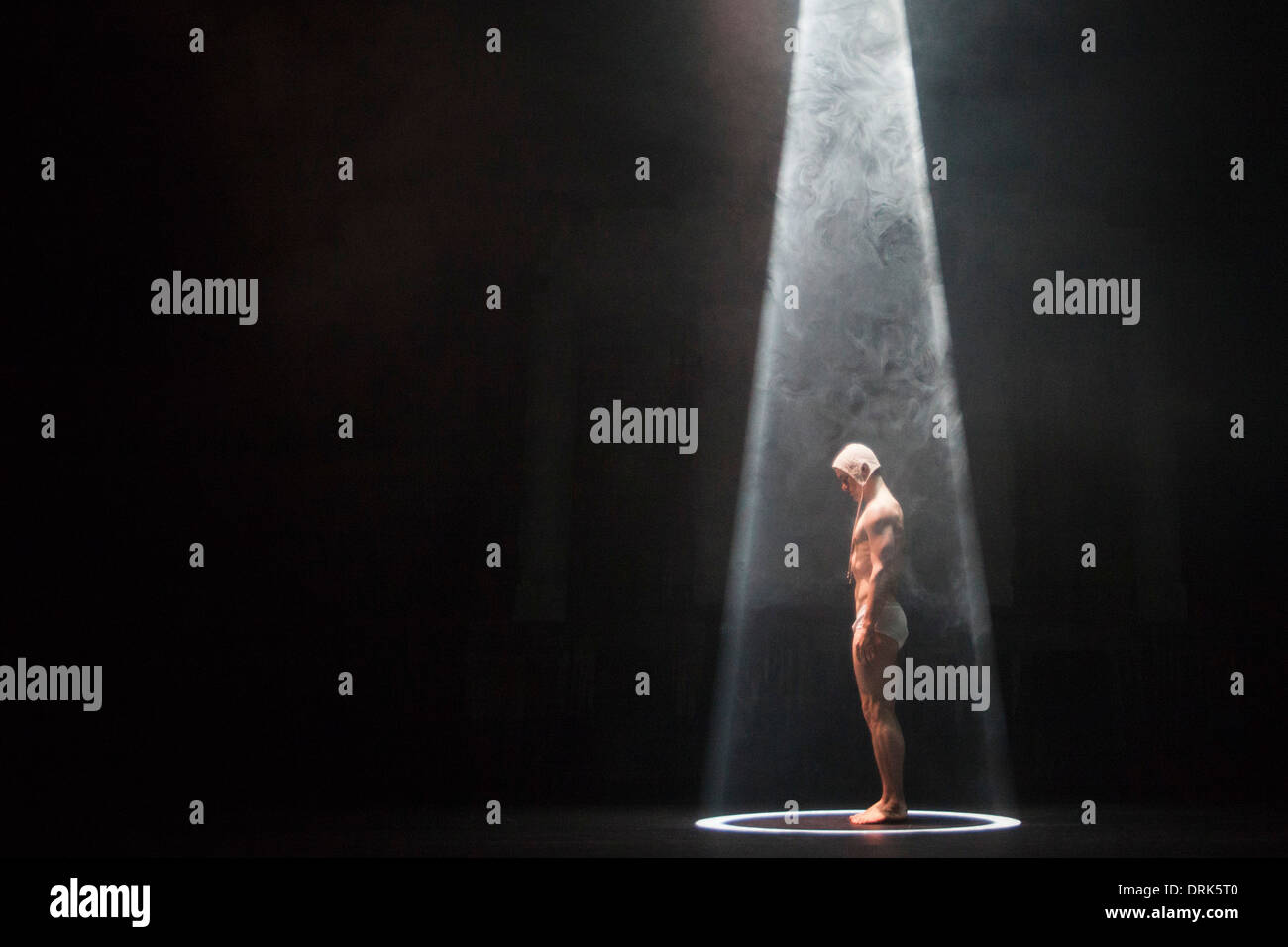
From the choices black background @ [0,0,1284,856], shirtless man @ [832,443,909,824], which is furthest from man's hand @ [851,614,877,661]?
black background @ [0,0,1284,856]

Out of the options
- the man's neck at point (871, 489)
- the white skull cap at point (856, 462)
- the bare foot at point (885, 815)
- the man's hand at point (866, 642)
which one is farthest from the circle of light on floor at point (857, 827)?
the white skull cap at point (856, 462)

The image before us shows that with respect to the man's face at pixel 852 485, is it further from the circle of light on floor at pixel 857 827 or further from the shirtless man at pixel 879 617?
the circle of light on floor at pixel 857 827

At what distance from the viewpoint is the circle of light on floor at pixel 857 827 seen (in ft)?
22.2

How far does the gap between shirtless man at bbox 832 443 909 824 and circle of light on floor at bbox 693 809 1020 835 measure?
24 centimetres

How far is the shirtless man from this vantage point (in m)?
6.90

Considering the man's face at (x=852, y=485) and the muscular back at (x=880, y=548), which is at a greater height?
the man's face at (x=852, y=485)

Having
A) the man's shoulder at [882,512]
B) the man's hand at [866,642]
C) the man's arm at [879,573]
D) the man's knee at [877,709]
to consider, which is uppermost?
the man's shoulder at [882,512]

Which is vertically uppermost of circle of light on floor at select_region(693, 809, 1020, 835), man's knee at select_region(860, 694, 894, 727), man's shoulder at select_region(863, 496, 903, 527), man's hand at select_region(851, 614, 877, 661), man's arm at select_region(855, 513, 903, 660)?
man's shoulder at select_region(863, 496, 903, 527)

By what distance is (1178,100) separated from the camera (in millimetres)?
9859

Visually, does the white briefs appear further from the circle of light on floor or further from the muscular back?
the circle of light on floor

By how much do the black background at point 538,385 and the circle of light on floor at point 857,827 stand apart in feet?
4.32

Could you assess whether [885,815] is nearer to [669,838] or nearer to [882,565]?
[669,838]

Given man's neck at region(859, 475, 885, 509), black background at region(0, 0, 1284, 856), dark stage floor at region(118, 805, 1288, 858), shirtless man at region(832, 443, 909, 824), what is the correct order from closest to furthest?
dark stage floor at region(118, 805, 1288, 858) → shirtless man at region(832, 443, 909, 824) → man's neck at region(859, 475, 885, 509) → black background at region(0, 0, 1284, 856)

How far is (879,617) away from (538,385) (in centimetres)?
387
